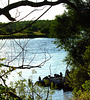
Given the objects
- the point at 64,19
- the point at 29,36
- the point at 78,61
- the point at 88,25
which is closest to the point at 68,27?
the point at 64,19

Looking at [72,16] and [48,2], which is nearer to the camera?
[48,2]

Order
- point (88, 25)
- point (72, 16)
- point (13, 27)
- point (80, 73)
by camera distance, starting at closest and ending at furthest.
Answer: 1. point (13, 27)
2. point (80, 73)
3. point (88, 25)
4. point (72, 16)

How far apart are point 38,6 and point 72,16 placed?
1643cm

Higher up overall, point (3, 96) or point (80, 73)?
point (3, 96)

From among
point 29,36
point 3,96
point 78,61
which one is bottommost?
point 78,61

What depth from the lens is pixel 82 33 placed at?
1944cm

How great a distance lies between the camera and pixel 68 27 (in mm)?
18172

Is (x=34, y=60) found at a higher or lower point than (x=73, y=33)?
lower

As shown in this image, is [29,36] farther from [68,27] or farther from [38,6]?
[68,27]

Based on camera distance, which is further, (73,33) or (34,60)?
(34,60)

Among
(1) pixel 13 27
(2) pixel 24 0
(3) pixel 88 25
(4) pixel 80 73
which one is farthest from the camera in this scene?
(3) pixel 88 25

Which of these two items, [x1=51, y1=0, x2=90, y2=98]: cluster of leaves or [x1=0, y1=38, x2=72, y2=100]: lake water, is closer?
[x1=0, y1=38, x2=72, y2=100]: lake water

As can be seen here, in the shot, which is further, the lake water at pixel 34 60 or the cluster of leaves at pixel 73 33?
the cluster of leaves at pixel 73 33

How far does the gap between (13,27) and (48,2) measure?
0.85m
